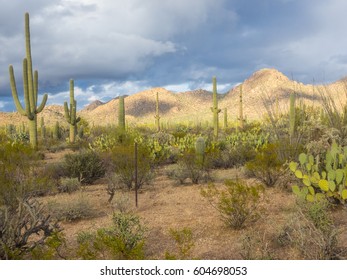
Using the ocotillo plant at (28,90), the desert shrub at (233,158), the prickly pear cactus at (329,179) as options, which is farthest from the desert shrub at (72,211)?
the ocotillo plant at (28,90)

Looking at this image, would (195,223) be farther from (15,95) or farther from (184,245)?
(15,95)

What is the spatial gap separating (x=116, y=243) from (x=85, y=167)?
7044 millimetres

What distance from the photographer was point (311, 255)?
4945 mm

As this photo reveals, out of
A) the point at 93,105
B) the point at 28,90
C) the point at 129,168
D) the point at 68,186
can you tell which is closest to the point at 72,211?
the point at 68,186

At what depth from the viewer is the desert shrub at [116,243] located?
4.89 metres

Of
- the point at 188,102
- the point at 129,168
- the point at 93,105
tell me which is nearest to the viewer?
the point at 129,168

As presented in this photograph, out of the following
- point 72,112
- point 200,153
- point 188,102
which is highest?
point 188,102

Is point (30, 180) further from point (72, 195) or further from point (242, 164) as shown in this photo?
point (242, 164)

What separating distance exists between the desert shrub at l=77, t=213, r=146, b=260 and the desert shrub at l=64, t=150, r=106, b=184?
225 inches

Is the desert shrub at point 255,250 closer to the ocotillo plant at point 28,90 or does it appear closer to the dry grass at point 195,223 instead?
the dry grass at point 195,223

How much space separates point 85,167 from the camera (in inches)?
462

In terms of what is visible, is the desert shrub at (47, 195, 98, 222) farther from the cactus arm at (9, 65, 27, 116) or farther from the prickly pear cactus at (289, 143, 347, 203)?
the cactus arm at (9, 65, 27, 116)
